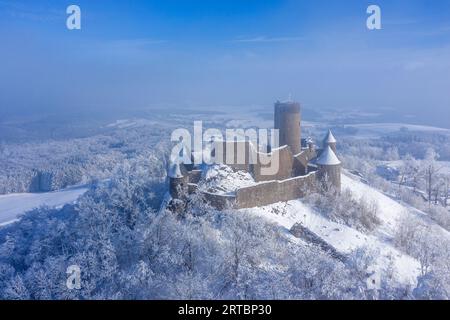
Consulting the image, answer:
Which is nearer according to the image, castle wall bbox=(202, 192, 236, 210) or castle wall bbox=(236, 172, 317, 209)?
castle wall bbox=(202, 192, 236, 210)

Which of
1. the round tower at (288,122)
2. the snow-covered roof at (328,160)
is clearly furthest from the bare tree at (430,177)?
the round tower at (288,122)

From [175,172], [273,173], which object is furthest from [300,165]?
[175,172]

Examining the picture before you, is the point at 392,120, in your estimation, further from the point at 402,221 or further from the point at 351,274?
the point at 351,274

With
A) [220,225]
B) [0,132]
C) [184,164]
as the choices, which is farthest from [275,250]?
[0,132]

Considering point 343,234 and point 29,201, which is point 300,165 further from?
point 29,201

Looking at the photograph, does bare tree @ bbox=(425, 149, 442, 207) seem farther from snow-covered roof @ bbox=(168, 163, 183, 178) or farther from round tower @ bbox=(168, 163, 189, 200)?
snow-covered roof @ bbox=(168, 163, 183, 178)

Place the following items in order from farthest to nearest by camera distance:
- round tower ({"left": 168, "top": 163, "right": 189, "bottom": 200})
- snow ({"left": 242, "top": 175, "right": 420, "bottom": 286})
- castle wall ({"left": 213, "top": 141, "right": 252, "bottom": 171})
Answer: castle wall ({"left": 213, "top": 141, "right": 252, "bottom": 171})
round tower ({"left": 168, "top": 163, "right": 189, "bottom": 200})
snow ({"left": 242, "top": 175, "right": 420, "bottom": 286})

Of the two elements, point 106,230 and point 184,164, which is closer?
point 106,230

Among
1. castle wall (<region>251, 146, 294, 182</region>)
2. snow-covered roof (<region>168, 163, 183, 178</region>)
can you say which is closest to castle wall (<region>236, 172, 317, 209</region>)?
castle wall (<region>251, 146, 294, 182</region>)
